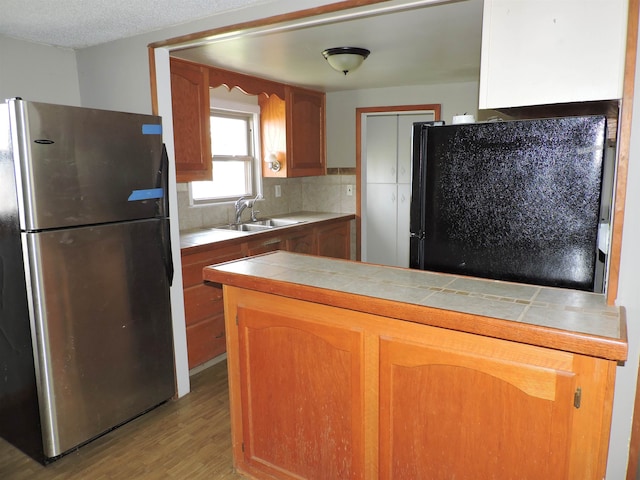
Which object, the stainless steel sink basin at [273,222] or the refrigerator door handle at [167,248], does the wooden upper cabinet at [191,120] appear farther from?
the stainless steel sink basin at [273,222]

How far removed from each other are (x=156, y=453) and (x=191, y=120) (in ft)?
6.87

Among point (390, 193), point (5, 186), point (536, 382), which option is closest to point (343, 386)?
point (536, 382)

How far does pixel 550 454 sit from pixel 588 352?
0.34 metres

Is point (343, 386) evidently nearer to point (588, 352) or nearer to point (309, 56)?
point (588, 352)

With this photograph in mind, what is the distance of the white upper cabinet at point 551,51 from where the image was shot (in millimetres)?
1303

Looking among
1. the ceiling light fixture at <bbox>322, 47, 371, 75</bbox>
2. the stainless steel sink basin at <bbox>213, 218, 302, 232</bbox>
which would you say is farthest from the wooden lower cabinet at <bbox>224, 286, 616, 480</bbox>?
the stainless steel sink basin at <bbox>213, 218, 302, 232</bbox>

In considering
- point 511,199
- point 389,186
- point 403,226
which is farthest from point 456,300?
point 389,186

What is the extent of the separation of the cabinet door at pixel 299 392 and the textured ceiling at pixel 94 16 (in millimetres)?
1330

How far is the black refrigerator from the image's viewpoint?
1516 millimetres

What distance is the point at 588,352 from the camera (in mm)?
1098

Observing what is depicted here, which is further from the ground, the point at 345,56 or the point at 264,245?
the point at 345,56

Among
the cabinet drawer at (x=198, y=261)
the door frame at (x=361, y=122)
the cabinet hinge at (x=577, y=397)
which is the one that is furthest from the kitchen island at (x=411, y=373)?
the door frame at (x=361, y=122)

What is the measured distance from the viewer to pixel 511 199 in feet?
5.44

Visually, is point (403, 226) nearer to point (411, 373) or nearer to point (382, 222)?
point (382, 222)
